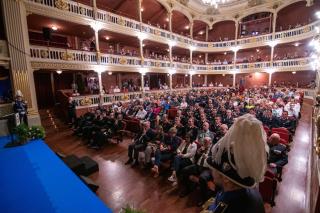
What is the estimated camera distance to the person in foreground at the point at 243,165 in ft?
3.13

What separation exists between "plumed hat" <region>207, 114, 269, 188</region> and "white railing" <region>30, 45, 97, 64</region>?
975 cm

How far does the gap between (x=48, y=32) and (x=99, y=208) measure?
1109 cm

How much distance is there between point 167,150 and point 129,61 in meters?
9.54

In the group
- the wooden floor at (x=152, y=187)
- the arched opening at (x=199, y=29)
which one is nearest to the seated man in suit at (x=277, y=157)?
the wooden floor at (x=152, y=187)

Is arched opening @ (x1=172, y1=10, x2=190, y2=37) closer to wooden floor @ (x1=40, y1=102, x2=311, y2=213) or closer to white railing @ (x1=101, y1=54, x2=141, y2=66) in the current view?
white railing @ (x1=101, y1=54, x2=141, y2=66)

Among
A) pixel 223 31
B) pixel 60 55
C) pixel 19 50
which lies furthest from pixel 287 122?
pixel 223 31

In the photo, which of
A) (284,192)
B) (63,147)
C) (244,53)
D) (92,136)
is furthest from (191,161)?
(244,53)

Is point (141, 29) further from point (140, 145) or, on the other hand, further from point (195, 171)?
point (195, 171)

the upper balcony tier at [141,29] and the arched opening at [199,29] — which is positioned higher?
Result: the arched opening at [199,29]

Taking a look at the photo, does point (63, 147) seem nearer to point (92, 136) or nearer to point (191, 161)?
point (92, 136)

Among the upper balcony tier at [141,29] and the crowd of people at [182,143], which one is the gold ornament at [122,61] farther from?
the crowd of people at [182,143]

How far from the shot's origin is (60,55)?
9148mm

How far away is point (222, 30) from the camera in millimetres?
22609

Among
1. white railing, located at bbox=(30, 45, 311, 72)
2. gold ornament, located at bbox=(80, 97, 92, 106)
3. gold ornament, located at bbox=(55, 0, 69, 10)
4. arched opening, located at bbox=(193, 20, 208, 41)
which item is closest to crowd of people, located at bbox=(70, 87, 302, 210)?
gold ornament, located at bbox=(80, 97, 92, 106)
